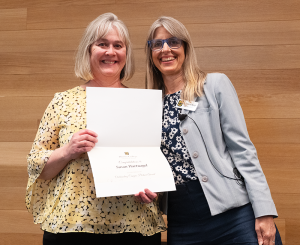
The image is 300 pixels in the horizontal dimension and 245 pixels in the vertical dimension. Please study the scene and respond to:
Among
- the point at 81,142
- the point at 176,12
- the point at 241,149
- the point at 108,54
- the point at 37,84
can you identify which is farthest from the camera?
the point at 37,84

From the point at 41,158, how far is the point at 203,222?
2.19ft

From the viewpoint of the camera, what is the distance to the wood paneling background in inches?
70.4

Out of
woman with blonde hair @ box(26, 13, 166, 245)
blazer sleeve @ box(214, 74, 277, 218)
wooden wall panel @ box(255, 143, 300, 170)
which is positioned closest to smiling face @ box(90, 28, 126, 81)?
woman with blonde hair @ box(26, 13, 166, 245)

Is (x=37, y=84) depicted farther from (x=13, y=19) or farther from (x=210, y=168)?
(x=210, y=168)

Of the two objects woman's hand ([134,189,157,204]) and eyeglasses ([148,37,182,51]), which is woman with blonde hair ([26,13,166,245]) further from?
eyeglasses ([148,37,182,51])

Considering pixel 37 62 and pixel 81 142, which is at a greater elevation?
pixel 37 62

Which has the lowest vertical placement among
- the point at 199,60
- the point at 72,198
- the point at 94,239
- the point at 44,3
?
the point at 94,239

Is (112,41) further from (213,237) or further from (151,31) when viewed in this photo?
(213,237)

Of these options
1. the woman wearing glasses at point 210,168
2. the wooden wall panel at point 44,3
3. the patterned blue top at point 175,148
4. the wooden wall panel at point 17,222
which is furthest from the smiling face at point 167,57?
the wooden wall panel at point 17,222

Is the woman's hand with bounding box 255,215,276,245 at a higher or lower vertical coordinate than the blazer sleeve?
lower

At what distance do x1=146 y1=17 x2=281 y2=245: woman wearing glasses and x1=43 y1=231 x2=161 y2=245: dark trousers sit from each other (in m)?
0.17

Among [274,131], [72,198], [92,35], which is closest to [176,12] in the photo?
[92,35]

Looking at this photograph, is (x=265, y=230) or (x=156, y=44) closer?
(x=265, y=230)

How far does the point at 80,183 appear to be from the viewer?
3.42 feet
